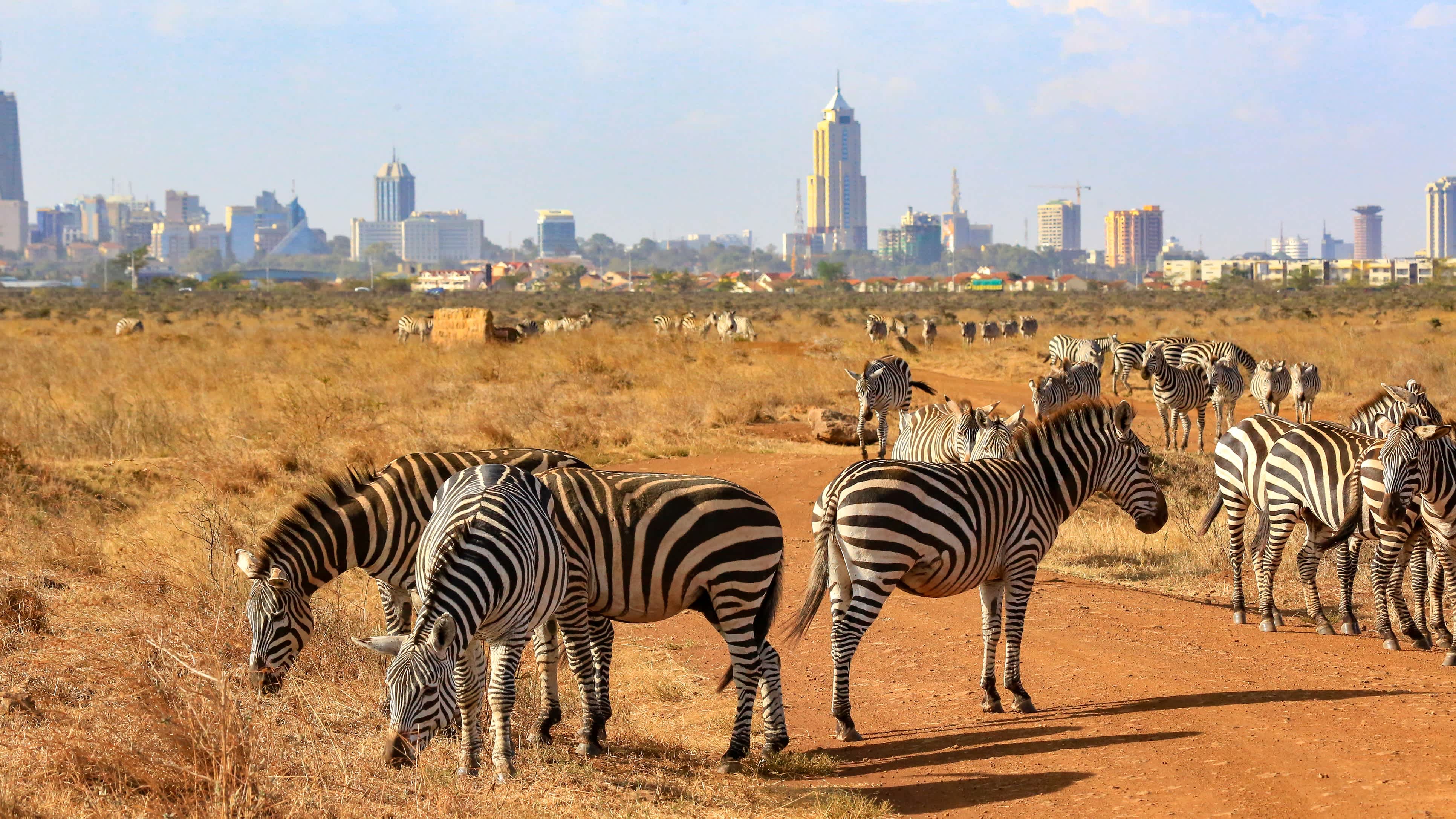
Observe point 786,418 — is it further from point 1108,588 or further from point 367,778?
point 367,778

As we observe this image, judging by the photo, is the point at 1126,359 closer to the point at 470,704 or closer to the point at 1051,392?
the point at 1051,392

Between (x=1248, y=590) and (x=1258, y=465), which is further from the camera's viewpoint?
(x=1248, y=590)

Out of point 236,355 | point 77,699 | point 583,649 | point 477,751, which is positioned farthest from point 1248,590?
point 236,355

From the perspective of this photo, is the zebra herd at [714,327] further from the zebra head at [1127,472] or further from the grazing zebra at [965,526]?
the grazing zebra at [965,526]

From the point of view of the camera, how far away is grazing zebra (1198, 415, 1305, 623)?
10.0m

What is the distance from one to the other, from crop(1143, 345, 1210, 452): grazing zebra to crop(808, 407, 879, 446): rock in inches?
190

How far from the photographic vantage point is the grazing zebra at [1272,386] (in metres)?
21.6

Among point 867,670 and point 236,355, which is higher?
point 236,355

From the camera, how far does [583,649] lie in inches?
265

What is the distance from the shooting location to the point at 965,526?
744 cm

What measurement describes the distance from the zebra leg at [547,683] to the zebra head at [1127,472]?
367cm

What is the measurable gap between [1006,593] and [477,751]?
352 centimetres

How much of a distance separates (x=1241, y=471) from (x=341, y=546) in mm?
6886

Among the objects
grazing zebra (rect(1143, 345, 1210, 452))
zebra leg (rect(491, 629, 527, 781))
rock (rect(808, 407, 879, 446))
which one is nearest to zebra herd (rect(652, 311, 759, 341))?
rock (rect(808, 407, 879, 446))
